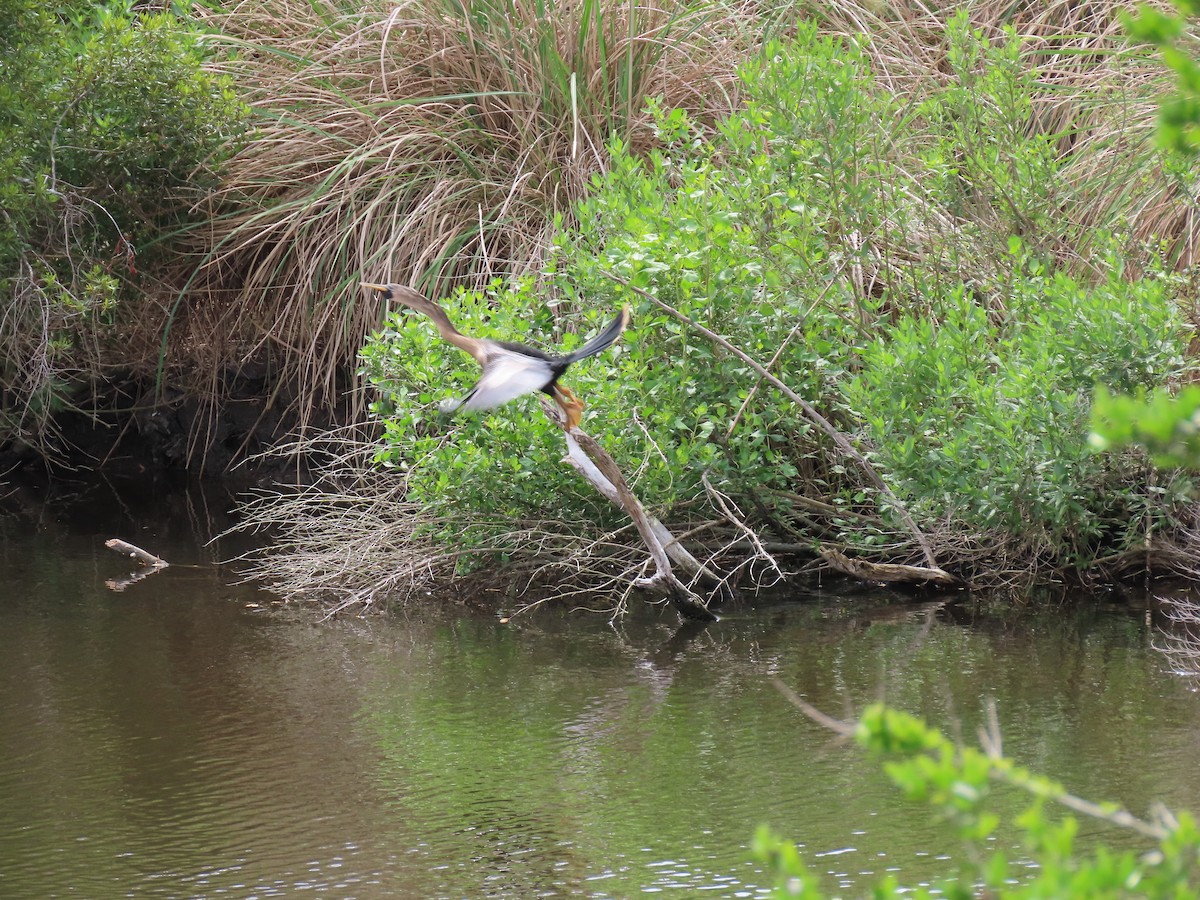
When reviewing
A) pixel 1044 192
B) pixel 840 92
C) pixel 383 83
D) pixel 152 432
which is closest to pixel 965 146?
pixel 1044 192

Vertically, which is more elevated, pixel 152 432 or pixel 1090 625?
pixel 152 432

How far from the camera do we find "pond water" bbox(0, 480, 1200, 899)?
3.24 m

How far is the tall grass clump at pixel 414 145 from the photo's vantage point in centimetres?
752

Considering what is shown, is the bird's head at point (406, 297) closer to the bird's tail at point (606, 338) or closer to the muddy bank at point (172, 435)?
the bird's tail at point (606, 338)

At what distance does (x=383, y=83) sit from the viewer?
25.7ft

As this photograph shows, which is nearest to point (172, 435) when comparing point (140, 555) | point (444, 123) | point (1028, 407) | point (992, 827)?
point (140, 555)

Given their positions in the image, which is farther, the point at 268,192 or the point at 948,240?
the point at 268,192

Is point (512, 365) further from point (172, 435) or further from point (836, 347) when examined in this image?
point (172, 435)

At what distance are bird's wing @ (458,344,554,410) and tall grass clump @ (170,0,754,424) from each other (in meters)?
3.21

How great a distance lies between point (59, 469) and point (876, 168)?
5954 millimetres

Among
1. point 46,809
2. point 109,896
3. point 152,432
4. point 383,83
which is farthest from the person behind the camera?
point 152,432

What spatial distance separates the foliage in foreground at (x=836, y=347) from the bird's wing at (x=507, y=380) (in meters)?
1.13

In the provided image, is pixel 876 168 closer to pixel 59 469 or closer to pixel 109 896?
pixel 109 896

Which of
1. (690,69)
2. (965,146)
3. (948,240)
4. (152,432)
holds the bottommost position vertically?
(152,432)
